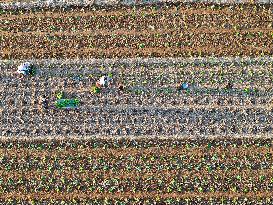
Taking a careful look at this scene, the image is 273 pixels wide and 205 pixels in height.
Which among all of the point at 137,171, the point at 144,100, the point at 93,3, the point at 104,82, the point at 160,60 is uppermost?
the point at 93,3

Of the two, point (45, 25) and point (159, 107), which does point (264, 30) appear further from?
point (45, 25)

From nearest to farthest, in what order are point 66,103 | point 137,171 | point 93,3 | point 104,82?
point 137,171 < point 66,103 < point 104,82 < point 93,3

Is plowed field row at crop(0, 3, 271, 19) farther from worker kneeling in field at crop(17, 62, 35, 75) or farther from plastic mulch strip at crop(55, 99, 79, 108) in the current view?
→ plastic mulch strip at crop(55, 99, 79, 108)

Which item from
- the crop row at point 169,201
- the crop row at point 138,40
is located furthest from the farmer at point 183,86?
the crop row at point 169,201

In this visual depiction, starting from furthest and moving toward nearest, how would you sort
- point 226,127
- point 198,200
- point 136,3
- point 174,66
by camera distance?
point 136,3, point 174,66, point 226,127, point 198,200

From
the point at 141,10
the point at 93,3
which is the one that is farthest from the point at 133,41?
the point at 93,3

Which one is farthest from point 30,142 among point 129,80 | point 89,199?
point 129,80

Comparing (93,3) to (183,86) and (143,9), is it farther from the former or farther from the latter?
(183,86)
